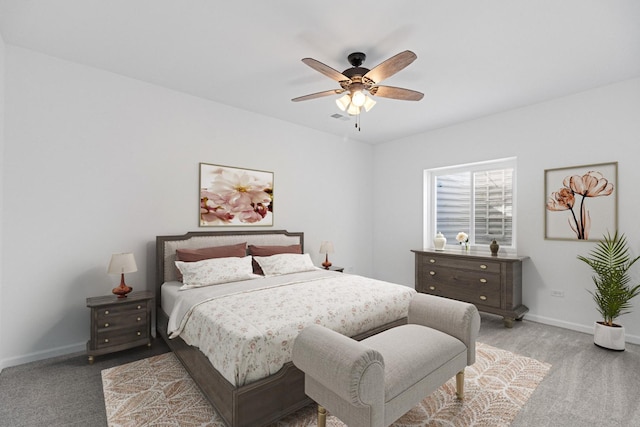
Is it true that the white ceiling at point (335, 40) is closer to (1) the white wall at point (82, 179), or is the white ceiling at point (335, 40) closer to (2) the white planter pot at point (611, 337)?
(1) the white wall at point (82, 179)

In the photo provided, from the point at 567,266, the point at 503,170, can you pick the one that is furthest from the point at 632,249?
the point at 503,170

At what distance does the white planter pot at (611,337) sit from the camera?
2998 mm

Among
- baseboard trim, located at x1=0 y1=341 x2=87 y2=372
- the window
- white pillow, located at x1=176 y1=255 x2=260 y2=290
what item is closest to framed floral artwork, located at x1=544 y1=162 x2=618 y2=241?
the window

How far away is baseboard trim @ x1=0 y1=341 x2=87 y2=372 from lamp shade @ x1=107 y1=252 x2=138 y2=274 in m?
0.89

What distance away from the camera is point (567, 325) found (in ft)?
12.0

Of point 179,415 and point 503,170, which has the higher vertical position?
point 503,170

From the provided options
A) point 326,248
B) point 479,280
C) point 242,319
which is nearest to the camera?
point 242,319

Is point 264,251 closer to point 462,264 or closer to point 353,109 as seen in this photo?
point 353,109

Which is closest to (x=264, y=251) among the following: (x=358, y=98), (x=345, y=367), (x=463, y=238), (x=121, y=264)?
(x=121, y=264)

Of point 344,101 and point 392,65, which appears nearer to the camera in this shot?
point 392,65

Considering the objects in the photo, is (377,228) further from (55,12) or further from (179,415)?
(55,12)

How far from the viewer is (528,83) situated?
3.28 metres

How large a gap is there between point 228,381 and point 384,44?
275 cm

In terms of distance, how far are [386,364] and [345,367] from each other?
39 cm
